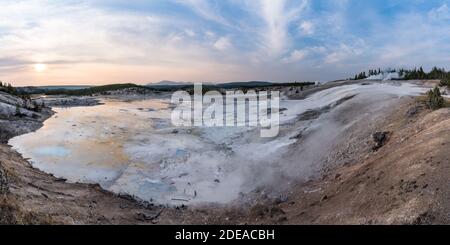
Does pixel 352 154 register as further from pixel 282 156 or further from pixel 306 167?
pixel 282 156

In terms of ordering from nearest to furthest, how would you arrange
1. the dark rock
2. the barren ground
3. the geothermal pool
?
1. the barren ground
2. the dark rock
3. the geothermal pool

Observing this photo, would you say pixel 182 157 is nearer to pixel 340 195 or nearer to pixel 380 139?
pixel 380 139

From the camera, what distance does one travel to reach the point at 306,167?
51.6 feet

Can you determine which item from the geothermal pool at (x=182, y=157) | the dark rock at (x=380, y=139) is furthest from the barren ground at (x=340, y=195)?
the geothermal pool at (x=182, y=157)

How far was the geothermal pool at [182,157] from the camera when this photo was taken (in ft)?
50.2

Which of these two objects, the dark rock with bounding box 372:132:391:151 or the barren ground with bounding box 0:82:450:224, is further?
the dark rock with bounding box 372:132:391:151

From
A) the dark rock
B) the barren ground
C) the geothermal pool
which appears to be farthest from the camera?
the geothermal pool

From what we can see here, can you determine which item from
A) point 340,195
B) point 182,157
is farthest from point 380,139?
point 182,157

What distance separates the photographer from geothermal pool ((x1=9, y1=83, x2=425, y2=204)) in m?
15.3

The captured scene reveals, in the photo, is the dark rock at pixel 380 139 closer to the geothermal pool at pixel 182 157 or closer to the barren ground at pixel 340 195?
the barren ground at pixel 340 195

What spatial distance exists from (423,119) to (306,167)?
4837 millimetres

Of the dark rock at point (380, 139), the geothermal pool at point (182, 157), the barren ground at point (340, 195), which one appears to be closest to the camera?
the barren ground at point (340, 195)

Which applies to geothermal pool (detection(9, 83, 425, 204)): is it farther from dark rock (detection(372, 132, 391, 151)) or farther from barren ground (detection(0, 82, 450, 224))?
dark rock (detection(372, 132, 391, 151))

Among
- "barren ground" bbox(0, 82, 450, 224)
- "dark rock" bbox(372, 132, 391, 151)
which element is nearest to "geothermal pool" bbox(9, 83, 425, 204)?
"barren ground" bbox(0, 82, 450, 224)
